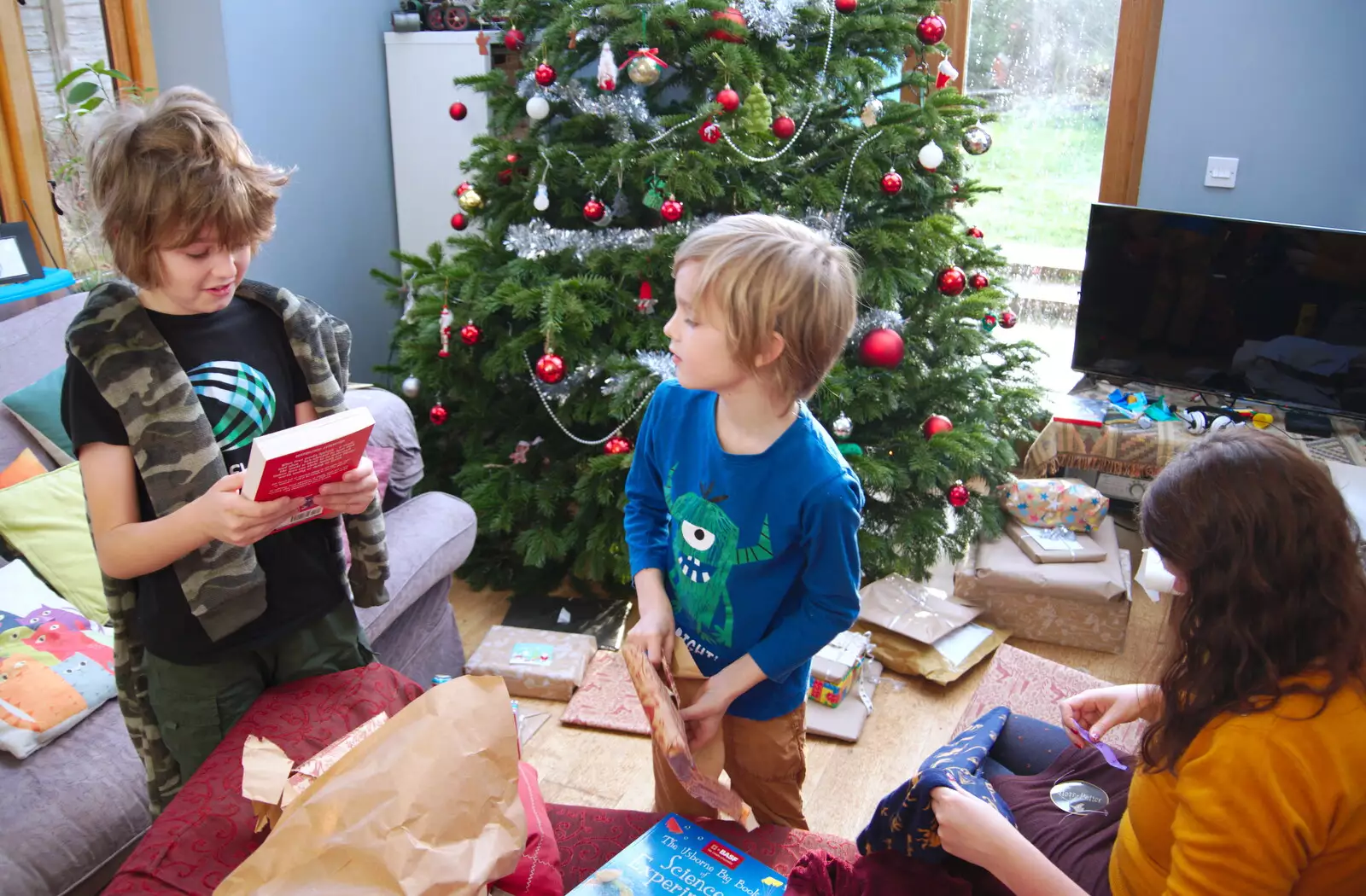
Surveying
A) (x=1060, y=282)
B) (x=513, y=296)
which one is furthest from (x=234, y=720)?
(x=1060, y=282)

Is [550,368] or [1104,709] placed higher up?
[550,368]

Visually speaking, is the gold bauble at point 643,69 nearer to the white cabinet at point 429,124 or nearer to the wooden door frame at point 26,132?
the white cabinet at point 429,124

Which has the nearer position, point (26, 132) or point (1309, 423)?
point (26, 132)

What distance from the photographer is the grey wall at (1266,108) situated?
296cm

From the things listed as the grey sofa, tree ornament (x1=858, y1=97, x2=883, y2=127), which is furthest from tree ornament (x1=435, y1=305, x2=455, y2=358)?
tree ornament (x1=858, y1=97, x2=883, y2=127)

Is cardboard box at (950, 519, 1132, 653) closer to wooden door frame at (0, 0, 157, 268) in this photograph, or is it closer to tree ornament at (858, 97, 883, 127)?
tree ornament at (858, 97, 883, 127)

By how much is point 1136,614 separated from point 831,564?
2.05m

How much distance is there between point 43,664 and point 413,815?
126 cm

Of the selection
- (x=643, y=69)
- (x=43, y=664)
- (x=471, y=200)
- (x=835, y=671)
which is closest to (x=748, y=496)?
(x=835, y=671)

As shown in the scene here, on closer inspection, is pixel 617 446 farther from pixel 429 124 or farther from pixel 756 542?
pixel 429 124

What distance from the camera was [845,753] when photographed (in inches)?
91.1

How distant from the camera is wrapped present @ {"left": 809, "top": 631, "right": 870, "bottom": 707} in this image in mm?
2398

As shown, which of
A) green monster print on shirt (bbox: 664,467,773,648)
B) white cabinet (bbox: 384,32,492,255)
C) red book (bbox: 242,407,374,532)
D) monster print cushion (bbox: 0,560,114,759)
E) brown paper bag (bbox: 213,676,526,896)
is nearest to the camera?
brown paper bag (bbox: 213,676,526,896)

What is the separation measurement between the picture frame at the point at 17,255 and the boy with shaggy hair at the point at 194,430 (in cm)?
156
